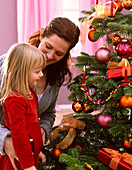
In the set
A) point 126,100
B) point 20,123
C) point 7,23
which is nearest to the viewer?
point 20,123

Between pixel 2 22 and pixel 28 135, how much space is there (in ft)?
8.89

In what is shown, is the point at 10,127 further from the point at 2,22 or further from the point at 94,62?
the point at 2,22

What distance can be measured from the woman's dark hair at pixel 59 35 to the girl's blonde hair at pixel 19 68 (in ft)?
0.94

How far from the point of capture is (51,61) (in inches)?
52.7

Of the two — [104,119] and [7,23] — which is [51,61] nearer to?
[104,119]

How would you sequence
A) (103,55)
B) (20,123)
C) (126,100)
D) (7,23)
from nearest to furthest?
(20,123) → (126,100) → (103,55) → (7,23)

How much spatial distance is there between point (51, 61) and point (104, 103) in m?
0.35

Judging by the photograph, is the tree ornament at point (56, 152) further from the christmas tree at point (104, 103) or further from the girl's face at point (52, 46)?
the girl's face at point (52, 46)

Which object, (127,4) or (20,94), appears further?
(127,4)

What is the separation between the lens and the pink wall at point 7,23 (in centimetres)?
343

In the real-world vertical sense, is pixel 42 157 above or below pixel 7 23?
below

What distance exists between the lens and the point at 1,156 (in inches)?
45.3

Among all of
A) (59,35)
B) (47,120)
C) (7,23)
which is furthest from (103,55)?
(7,23)

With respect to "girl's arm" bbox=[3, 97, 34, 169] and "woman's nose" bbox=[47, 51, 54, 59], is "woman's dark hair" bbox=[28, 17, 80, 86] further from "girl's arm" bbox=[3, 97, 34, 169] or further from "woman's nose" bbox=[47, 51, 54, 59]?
"girl's arm" bbox=[3, 97, 34, 169]
